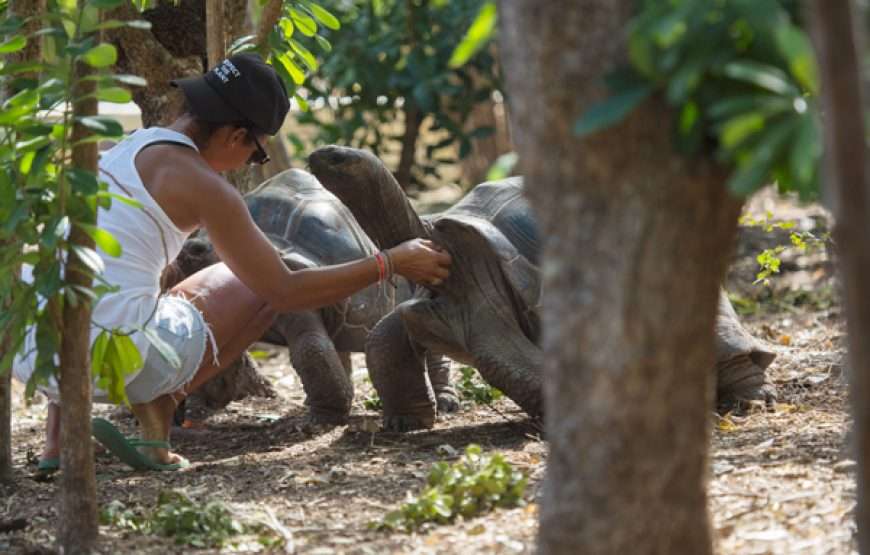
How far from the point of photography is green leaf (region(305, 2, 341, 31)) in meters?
4.16

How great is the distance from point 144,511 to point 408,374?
1.35 meters

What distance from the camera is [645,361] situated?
6.32 feet

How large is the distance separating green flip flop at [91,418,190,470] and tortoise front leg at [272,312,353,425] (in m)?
0.82

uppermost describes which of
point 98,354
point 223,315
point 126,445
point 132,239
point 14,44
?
point 14,44

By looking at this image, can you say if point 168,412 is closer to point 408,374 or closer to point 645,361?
point 408,374

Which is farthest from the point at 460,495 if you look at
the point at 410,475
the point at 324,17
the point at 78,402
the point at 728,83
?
the point at 324,17

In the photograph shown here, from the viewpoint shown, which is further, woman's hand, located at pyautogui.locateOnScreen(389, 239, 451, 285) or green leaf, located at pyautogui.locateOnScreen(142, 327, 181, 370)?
woman's hand, located at pyautogui.locateOnScreen(389, 239, 451, 285)

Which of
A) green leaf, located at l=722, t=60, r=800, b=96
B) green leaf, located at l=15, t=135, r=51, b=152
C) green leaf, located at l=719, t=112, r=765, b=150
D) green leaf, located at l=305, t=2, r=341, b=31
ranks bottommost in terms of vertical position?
green leaf, located at l=719, t=112, r=765, b=150

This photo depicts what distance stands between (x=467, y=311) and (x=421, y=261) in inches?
11.4

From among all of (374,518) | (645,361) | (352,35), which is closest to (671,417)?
(645,361)

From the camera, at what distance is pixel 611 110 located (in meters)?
1.79

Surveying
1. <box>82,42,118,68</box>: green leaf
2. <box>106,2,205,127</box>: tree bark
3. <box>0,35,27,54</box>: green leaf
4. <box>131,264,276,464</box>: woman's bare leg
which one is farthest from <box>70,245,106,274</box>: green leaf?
<box>106,2,205,127</box>: tree bark

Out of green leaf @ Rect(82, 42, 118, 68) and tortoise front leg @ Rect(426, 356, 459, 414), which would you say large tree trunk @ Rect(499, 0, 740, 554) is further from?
tortoise front leg @ Rect(426, 356, 459, 414)

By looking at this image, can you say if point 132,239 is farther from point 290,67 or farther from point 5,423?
point 290,67
